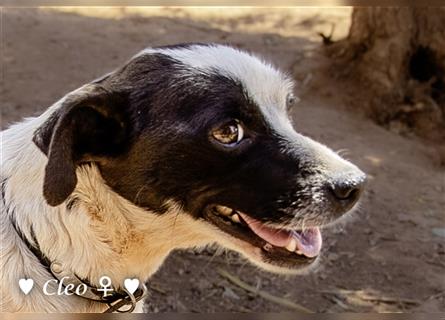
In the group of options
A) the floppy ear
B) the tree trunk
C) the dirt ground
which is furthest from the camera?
the tree trunk

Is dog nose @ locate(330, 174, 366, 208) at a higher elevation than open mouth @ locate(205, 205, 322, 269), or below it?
higher

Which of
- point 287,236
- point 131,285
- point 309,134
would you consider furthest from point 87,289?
point 309,134

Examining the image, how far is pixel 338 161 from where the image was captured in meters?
2.82

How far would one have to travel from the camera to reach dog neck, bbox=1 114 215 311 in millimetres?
2768

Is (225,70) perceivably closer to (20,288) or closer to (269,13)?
(20,288)

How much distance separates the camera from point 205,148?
2.73 metres

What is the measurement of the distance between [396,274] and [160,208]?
2.17 meters

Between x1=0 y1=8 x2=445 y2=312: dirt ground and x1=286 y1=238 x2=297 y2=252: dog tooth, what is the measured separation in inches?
54.9

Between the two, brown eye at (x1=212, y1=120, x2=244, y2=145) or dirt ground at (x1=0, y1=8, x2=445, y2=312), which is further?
dirt ground at (x1=0, y1=8, x2=445, y2=312)

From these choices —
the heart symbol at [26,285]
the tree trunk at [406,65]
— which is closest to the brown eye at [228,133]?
the heart symbol at [26,285]

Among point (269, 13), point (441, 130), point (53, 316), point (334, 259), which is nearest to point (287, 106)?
point (53, 316)

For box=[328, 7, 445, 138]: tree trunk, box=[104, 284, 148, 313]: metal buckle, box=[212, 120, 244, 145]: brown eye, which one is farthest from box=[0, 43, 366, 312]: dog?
box=[328, 7, 445, 138]: tree trunk

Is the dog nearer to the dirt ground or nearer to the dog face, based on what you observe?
the dog face

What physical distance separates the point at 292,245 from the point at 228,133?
1.62ft
